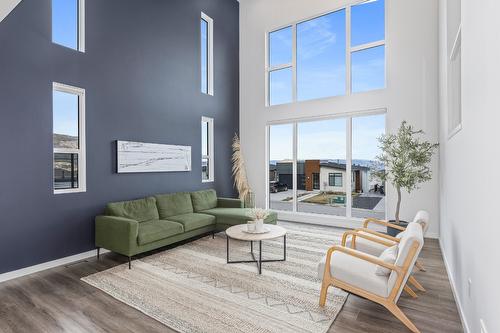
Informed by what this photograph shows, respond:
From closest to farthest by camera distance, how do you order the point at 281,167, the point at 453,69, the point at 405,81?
the point at 453,69
the point at 405,81
the point at 281,167

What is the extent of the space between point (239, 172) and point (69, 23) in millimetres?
4608

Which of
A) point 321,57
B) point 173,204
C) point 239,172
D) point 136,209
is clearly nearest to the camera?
point 136,209

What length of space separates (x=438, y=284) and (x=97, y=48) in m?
5.72

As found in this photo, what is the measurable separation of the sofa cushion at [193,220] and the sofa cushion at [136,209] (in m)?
0.34

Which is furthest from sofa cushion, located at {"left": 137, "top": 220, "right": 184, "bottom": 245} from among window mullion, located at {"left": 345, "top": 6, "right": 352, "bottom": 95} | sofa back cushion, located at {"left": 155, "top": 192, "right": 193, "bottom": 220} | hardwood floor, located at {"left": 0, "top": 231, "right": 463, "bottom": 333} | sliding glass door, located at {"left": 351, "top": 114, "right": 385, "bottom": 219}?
window mullion, located at {"left": 345, "top": 6, "right": 352, "bottom": 95}

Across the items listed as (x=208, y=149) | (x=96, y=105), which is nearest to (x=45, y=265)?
(x=96, y=105)

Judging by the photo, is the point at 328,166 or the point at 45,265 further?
the point at 328,166

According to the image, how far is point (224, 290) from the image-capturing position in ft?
10.1

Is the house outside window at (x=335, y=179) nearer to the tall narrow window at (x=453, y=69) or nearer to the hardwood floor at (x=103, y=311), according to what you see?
the tall narrow window at (x=453, y=69)

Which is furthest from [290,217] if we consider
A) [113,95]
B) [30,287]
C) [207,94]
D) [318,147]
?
[30,287]

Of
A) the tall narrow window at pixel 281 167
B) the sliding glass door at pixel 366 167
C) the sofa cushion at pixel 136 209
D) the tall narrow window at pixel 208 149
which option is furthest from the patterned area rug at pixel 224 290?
the tall narrow window at pixel 281 167

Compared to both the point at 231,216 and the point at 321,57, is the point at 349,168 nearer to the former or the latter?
the point at 321,57

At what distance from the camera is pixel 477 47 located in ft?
6.01

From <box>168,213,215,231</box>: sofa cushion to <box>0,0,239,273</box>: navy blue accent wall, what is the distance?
85cm
